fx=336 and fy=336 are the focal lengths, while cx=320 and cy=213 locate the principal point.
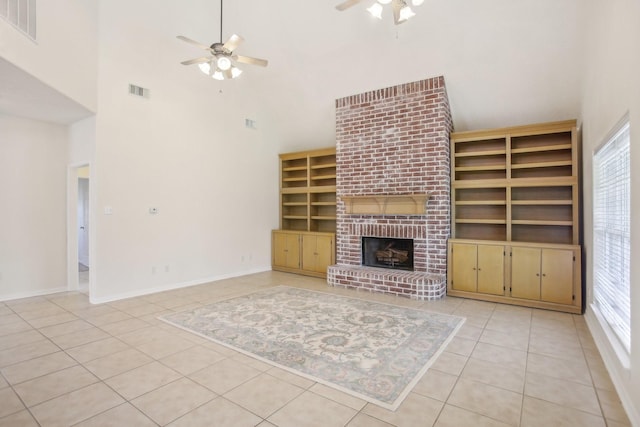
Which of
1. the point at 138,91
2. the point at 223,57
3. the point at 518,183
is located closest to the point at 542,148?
the point at 518,183

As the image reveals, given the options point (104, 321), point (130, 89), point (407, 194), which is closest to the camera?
point (104, 321)

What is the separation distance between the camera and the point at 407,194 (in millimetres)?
5492

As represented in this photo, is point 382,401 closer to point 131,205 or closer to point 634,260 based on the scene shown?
point 634,260

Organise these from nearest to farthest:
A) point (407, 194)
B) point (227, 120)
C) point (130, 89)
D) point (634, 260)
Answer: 1. point (634, 260)
2. point (130, 89)
3. point (407, 194)
4. point (227, 120)

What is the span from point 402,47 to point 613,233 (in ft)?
11.6

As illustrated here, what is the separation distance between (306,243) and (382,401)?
15.5 feet

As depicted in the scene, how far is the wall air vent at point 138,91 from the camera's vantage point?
16.8 ft

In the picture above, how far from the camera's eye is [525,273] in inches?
183

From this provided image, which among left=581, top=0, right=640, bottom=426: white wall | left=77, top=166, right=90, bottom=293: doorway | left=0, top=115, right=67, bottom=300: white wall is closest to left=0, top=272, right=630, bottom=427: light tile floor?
left=581, top=0, right=640, bottom=426: white wall

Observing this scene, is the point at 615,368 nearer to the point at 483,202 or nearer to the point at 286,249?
the point at 483,202

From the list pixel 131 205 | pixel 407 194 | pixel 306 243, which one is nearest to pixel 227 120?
pixel 131 205

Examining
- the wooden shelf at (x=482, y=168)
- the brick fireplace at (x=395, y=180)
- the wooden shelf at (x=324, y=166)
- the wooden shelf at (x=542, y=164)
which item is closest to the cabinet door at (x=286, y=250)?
the brick fireplace at (x=395, y=180)

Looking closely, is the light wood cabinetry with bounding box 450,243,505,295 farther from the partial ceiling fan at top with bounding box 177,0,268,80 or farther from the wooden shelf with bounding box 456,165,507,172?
the partial ceiling fan at top with bounding box 177,0,268,80

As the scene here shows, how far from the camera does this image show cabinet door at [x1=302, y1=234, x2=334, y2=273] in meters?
6.62
